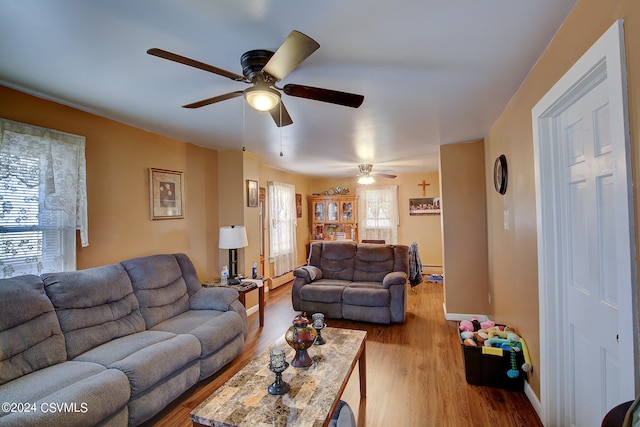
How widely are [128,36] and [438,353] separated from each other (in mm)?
3553

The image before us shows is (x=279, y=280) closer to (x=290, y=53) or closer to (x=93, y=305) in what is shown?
(x=93, y=305)

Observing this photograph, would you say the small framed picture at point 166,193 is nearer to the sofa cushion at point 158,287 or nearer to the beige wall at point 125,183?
the beige wall at point 125,183

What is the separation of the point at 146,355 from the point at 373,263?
10.2 ft

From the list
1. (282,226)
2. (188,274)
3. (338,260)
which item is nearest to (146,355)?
(188,274)

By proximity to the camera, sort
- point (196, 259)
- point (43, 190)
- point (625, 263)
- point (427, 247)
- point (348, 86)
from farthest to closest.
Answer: point (427, 247) < point (196, 259) < point (43, 190) < point (348, 86) < point (625, 263)

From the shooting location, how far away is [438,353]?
2.97 metres

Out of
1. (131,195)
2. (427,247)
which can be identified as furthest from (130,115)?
(427,247)

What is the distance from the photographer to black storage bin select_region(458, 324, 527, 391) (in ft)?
7.59

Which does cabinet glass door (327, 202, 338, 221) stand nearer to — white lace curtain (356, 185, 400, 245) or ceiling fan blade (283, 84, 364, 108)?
white lace curtain (356, 185, 400, 245)

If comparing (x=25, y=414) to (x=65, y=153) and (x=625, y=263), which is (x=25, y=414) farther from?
(x=625, y=263)

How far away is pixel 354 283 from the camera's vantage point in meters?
4.18

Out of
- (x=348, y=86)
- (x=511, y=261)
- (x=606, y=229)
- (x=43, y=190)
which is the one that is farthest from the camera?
(x=511, y=261)

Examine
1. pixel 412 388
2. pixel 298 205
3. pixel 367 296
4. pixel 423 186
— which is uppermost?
pixel 423 186

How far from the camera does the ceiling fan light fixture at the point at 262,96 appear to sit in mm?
1614
